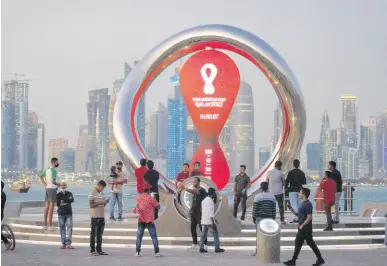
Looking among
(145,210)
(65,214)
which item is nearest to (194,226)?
(145,210)

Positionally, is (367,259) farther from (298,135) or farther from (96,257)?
(298,135)

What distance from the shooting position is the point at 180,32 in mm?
24328

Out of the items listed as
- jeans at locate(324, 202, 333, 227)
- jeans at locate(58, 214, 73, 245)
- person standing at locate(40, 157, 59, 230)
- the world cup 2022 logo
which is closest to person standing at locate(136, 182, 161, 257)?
jeans at locate(58, 214, 73, 245)

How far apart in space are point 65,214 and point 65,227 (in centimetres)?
50

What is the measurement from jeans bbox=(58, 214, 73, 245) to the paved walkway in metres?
0.26

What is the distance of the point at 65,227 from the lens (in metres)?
18.8

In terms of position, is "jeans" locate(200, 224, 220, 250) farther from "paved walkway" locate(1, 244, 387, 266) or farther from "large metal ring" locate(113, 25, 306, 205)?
"large metal ring" locate(113, 25, 306, 205)

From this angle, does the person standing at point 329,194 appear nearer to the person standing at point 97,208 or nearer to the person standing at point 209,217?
the person standing at point 209,217

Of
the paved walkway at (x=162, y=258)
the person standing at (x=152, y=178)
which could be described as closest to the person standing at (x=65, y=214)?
the paved walkway at (x=162, y=258)

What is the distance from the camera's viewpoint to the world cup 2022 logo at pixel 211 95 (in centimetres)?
2453

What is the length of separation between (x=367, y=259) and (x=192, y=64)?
29.0 ft

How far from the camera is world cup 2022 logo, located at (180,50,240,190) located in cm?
2453

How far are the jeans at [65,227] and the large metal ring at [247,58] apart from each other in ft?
15.9

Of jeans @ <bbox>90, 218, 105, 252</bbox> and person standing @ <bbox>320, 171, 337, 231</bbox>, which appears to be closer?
jeans @ <bbox>90, 218, 105, 252</bbox>
